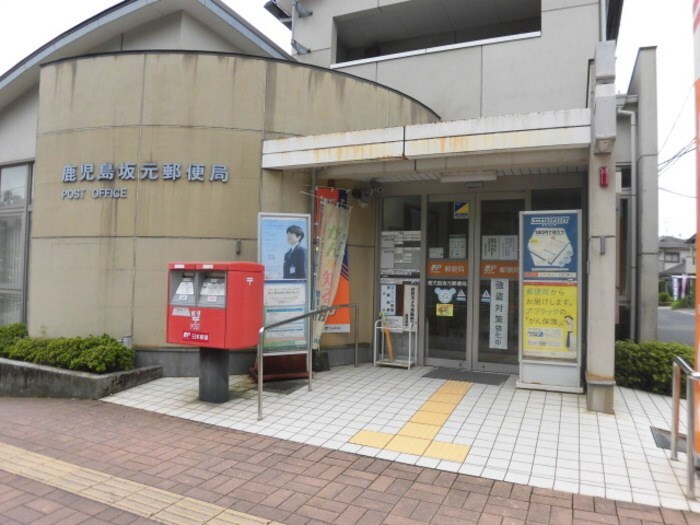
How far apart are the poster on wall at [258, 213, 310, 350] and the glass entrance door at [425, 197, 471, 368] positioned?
2367 millimetres

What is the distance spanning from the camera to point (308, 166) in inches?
298

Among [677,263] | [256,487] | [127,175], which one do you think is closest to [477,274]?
[256,487]

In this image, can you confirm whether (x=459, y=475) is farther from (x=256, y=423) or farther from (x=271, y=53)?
(x=271, y=53)

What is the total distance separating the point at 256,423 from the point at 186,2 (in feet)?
27.0

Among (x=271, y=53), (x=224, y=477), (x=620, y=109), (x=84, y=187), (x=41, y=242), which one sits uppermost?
(x=271, y=53)

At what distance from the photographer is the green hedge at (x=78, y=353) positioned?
6.84m

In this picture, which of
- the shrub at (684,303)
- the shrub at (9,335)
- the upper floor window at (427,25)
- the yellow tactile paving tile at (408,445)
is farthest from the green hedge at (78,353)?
the shrub at (684,303)

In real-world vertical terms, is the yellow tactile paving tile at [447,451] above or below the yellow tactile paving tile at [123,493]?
above

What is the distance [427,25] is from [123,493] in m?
12.0

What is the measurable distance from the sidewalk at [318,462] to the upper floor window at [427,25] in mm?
9198

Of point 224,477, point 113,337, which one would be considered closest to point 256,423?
point 224,477

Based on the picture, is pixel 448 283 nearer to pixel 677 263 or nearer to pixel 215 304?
pixel 215 304

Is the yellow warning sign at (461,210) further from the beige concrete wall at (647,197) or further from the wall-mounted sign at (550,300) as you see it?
the beige concrete wall at (647,197)

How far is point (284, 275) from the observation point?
735 cm
